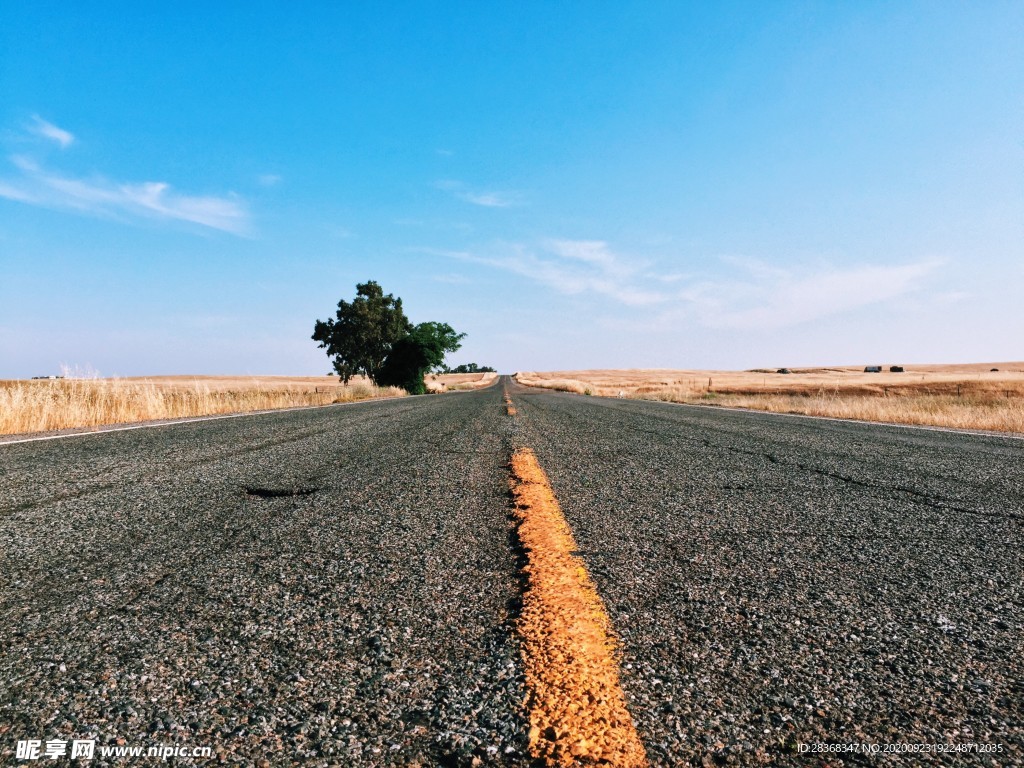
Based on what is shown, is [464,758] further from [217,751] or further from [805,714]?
[805,714]

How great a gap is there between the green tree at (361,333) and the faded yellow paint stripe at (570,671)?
46.8 metres

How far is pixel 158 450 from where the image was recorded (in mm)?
4973

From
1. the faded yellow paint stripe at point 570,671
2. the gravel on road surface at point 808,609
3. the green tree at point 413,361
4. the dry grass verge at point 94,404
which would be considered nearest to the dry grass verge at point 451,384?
the green tree at point 413,361

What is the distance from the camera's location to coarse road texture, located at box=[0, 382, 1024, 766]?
3.16 ft

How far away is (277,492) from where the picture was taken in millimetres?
3141

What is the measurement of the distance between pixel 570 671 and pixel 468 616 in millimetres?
384

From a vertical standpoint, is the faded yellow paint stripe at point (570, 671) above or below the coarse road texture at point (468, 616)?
above

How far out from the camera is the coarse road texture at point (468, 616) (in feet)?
3.16

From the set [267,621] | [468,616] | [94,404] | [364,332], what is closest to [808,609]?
[468,616]

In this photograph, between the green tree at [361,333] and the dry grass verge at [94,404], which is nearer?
the dry grass verge at [94,404]

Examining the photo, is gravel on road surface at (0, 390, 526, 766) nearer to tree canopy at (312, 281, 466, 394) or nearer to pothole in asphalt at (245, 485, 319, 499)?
pothole in asphalt at (245, 485, 319, 499)

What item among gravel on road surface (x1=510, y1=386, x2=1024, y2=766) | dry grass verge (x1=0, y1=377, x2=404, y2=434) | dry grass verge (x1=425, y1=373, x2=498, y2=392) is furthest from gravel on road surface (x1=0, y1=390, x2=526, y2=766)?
dry grass verge (x1=425, y1=373, x2=498, y2=392)

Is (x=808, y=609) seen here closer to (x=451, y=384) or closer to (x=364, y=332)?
(x=364, y=332)

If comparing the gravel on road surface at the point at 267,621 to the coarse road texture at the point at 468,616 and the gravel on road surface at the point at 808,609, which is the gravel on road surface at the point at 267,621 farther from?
the gravel on road surface at the point at 808,609
